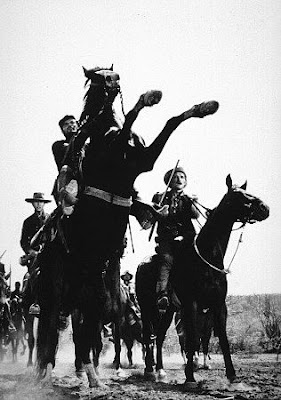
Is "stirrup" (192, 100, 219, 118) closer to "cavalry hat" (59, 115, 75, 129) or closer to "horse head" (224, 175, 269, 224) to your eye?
"cavalry hat" (59, 115, 75, 129)

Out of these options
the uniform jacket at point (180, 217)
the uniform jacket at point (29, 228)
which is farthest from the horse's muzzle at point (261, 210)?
the uniform jacket at point (29, 228)

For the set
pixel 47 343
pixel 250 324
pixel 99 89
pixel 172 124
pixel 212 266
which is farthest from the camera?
pixel 250 324

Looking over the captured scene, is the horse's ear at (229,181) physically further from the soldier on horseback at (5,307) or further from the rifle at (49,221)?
the soldier on horseback at (5,307)

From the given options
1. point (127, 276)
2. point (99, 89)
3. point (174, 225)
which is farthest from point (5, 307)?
point (99, 89)

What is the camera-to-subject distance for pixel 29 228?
9.71m

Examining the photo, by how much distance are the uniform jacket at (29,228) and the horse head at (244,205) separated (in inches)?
140

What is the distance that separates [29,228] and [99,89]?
4.12 metres

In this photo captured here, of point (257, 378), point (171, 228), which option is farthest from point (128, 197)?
point (257, 378)

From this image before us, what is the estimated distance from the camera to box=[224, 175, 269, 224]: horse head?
24.8ft

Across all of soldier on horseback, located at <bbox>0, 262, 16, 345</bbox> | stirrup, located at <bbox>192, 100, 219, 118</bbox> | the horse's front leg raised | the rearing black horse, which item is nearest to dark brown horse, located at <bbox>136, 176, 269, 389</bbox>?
the rearing black horse

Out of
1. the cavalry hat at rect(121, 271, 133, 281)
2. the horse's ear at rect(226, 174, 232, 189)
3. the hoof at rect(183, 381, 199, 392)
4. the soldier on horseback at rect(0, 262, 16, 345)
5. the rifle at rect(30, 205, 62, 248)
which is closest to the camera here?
the rifle at rect(30, 205, 62, 248)

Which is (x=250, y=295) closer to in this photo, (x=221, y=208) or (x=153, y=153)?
(x=221, y=208)

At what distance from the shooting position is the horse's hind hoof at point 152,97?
5285 mm

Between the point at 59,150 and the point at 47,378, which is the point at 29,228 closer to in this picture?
the point at 59,150
